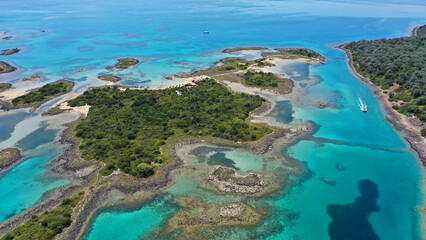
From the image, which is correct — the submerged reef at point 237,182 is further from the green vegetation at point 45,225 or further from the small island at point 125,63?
the small island at point 125,63

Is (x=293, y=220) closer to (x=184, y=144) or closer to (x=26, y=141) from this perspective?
(x=184, y=144)

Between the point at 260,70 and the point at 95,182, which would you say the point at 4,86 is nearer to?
the point at 95,182

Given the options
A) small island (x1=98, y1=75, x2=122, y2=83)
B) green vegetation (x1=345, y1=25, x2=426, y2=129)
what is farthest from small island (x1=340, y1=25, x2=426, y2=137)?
small island (x1=98, y1=75, x2=122, y2=83)

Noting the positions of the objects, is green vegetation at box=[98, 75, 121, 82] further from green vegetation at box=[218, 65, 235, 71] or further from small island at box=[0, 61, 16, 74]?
small island at box=[0, 61, 16, 74]

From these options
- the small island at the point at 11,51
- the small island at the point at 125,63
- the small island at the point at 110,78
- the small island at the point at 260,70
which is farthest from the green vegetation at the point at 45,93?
the small island at the point at 11,51

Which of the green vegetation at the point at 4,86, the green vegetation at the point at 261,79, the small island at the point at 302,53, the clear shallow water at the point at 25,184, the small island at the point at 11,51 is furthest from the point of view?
the small island at the point at 11,51
